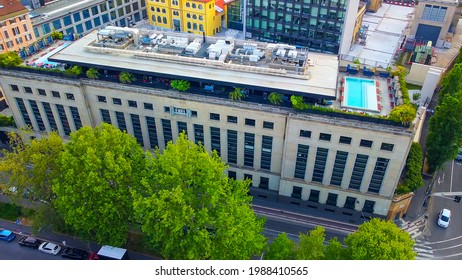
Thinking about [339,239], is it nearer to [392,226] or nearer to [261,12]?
[392,226]

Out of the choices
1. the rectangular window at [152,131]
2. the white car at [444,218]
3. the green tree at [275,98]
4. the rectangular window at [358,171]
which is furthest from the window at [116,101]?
the white car at [444,218]

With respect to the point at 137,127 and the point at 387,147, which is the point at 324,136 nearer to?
the point at 387,147

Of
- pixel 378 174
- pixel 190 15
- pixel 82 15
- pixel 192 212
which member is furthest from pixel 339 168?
pixel 82 15

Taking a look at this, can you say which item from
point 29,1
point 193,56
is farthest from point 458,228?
point 29,1

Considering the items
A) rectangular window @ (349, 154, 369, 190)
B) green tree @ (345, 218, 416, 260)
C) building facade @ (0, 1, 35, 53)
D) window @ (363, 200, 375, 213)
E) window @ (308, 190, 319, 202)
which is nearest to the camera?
green tree @ (345, 218, 416, 260)

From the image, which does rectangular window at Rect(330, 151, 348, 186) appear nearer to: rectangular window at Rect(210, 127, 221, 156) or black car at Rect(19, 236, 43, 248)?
rectangular window at Rect(210, 127, 221, 156)

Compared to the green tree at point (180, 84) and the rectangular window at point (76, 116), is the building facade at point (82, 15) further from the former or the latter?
the green tree at point (180, 84)

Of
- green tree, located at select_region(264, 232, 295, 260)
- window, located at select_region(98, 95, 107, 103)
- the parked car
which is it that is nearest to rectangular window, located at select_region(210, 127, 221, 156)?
window, located at select_region(98, 95, 107, 103)
